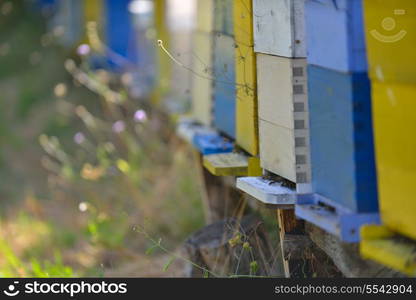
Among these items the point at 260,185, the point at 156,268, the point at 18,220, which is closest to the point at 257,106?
the point at 260,185

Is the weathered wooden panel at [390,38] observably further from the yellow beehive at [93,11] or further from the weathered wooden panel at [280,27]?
the yellow beehive at [93,11]

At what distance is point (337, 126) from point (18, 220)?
5.03 metres

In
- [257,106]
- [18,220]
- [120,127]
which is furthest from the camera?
[18,220]

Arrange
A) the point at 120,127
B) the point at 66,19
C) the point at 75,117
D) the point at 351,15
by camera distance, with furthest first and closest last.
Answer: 1. the point at 66,19
2. the point at 75,117
3. the point at 120,127
4. the point at 351,15

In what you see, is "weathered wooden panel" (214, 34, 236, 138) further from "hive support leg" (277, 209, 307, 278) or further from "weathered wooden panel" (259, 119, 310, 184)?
"hive support leg" (277, 209, 307, 278)

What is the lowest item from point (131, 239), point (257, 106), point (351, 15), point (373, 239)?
point (131, 239)

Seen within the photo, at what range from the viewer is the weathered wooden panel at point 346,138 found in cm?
333

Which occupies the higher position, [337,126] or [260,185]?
[337,126]

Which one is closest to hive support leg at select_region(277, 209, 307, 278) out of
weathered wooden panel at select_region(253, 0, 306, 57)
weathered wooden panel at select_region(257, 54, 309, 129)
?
weathered wooden panel at select_region(257, 54, 309, 129)

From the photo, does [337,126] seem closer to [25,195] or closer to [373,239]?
[373,239]

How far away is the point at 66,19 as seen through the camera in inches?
490

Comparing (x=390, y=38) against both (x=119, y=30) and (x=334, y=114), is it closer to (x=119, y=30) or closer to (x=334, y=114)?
Result: (x=334, y=114)

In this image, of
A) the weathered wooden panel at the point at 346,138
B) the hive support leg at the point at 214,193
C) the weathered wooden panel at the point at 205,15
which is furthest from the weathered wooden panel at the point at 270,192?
the hive support leg at the point at 214,193

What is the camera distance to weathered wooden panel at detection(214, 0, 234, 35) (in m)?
5.07
